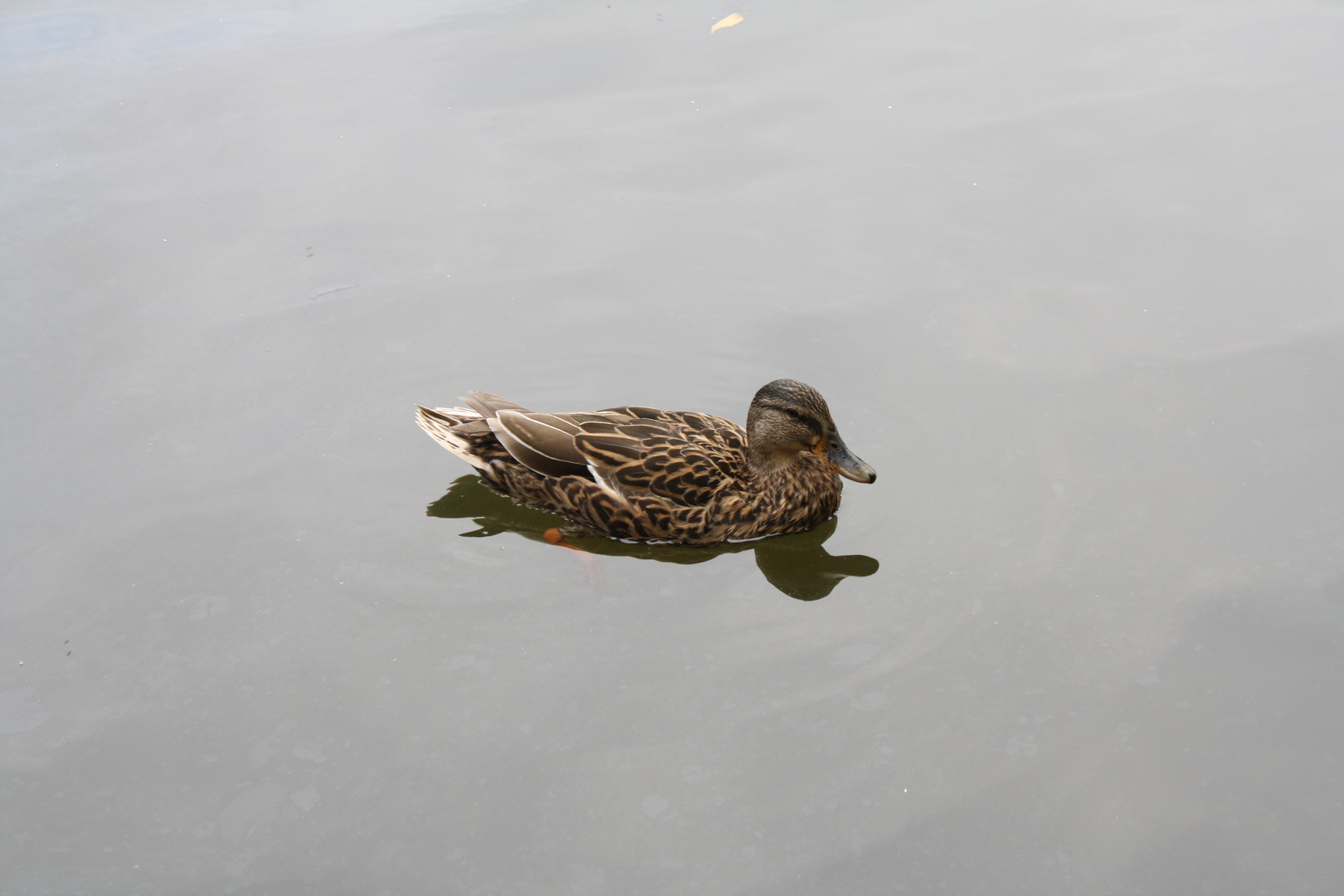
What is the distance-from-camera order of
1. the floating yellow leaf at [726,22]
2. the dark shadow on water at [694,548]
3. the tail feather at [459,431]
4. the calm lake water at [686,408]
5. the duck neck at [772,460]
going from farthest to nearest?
the floating yellow leaf at [726,22] → the tail feather at [459,431] → the duck neck at [772,460] → the dark shadow on water at [694,548] → the calm lake water at [686,408]

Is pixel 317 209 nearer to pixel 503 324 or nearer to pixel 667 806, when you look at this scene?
pixel 503 324

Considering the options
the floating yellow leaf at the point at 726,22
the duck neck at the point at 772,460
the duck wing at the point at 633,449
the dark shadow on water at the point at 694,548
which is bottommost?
the dark shadow on water at the point at 694,548

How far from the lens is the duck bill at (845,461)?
15.5 ft

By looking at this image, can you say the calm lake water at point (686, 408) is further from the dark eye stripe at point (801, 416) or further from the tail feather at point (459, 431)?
the dark eye stripe at point (801, 416)

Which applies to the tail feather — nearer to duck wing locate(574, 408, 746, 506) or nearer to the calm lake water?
the calm lake water

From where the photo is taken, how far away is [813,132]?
24.4 feet

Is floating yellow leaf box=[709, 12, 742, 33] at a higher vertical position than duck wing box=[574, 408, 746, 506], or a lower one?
higher

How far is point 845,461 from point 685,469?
0.70m

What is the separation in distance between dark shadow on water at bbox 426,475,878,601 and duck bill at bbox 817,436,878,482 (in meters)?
0.33

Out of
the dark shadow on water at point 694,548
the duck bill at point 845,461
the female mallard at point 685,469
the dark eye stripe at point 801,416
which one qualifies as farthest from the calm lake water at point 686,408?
the dark eye stripe at point 801,416

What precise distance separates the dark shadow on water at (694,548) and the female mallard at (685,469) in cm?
5

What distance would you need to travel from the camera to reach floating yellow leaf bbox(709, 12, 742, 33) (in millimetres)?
8672

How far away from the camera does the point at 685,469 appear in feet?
15.8

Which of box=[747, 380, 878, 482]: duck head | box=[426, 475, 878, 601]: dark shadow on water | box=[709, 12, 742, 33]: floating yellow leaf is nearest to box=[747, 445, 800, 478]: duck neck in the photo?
box=[747, 380, 878, 482]: duck head
